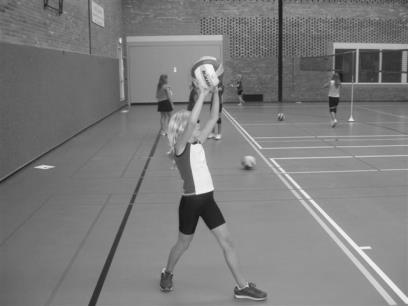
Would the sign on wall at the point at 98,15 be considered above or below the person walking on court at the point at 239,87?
above

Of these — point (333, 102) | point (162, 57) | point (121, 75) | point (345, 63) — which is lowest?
point (333, 102)

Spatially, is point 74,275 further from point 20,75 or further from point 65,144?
point 65,144

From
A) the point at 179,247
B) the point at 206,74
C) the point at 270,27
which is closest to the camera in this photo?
the point at 206,74

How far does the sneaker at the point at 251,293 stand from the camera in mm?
4214

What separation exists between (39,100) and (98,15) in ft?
30.5

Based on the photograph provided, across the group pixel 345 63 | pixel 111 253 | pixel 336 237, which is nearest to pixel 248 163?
pixel 336 237

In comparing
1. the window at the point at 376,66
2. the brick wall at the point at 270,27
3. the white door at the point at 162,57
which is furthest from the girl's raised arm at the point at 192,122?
the window at the point at 376,66

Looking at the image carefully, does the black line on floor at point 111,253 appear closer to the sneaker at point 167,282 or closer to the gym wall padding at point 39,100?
the sneaker at point 167,282

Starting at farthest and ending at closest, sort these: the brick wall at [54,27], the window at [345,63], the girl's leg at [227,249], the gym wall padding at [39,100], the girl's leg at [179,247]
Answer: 1. the window at [345,63]
2. the brick wall at [54,27]
3. the gym wall padding at [39,100]
4. the girl's leg at [179,247]
5. the girl's leg at [227,249]

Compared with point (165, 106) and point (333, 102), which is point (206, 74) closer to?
point (165, 106)

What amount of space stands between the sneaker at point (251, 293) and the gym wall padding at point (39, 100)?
606 cm

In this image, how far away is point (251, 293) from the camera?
13.9 ft

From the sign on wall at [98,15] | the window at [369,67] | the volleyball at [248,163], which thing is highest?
the sign on wall at [98,15]

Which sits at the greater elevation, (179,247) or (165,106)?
(165,106)
